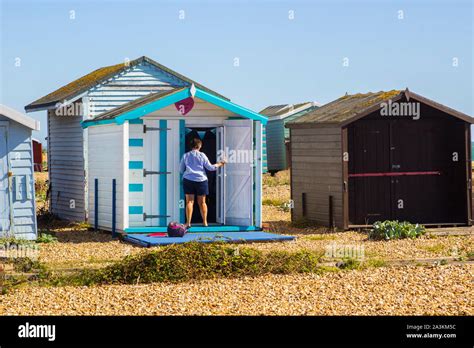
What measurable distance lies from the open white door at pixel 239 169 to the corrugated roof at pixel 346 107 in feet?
5.77

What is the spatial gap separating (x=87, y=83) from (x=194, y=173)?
5.52 m

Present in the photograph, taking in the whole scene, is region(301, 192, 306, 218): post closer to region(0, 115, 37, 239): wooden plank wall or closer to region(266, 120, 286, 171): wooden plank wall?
region(0, 115, 37, 239): wooden plank wall

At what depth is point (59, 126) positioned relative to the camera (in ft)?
78.1

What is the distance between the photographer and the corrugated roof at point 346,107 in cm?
1984

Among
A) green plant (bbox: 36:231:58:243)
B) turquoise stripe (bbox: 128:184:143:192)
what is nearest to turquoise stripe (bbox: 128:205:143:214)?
turquoise stripe (bbox: 128:184:143:192)

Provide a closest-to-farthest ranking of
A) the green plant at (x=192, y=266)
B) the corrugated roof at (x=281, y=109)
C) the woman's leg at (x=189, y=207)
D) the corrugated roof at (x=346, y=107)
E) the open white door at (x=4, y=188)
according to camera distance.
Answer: the green plant at (x=192, y=266)
the open white door at (x=4, y=188)
the woman's leg at (x=189, y=207)
the corrugated roof at (x=346, y=107)
the corrugated roof at (x=281, y=109)

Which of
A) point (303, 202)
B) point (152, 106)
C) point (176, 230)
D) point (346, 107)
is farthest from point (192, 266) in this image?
point (346, 107)

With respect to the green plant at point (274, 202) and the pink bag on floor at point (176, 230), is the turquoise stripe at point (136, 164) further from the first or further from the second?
the green plant at point (274, 202)

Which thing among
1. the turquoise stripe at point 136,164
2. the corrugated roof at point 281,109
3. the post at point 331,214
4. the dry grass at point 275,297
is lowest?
the dry grass at point 275,297

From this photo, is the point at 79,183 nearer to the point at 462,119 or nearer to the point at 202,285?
the point at 462,119

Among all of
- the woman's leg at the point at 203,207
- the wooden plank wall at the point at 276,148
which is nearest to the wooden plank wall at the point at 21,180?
the woman's leg at the point at 203,207

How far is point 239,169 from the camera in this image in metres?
19.6
